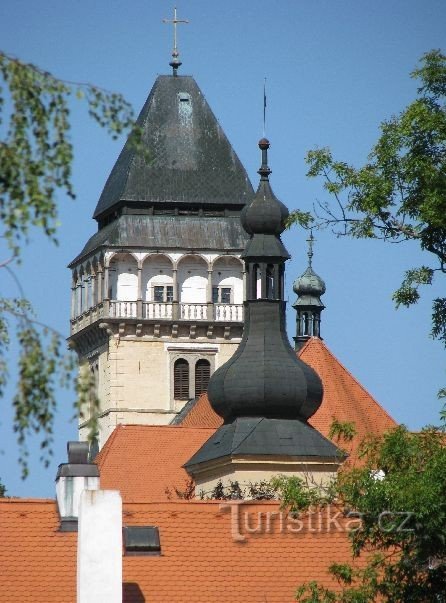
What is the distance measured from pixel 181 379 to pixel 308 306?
8.47 metres

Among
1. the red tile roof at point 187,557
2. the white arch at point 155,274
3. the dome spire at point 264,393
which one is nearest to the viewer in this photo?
the red tile roof at point 187,557

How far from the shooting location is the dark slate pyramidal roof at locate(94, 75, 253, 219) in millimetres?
88938

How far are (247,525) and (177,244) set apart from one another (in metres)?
57.7

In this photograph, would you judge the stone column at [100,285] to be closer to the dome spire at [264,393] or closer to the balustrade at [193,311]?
the balustrade at [193,311]

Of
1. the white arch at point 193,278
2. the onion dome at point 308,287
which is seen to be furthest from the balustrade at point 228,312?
the onion dome at point 308,287

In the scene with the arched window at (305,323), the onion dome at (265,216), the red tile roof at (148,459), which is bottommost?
the red tile roof at (148,459)

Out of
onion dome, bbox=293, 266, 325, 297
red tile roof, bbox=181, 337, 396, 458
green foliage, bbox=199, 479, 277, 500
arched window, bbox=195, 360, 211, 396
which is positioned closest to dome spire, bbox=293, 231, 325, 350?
onion dome, bbox=293, 266, 325, 297

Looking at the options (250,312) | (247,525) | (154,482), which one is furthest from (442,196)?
(154,482)

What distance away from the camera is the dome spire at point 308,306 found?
7806cm

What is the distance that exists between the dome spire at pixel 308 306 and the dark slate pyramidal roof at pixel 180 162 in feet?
28.8

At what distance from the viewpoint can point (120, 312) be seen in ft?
287

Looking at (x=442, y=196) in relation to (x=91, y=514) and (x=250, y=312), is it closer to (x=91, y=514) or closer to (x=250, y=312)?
(x=91, y=514)

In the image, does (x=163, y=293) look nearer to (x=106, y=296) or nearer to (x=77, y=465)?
(x=106, y=296)

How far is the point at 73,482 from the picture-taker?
30578 millimetres
